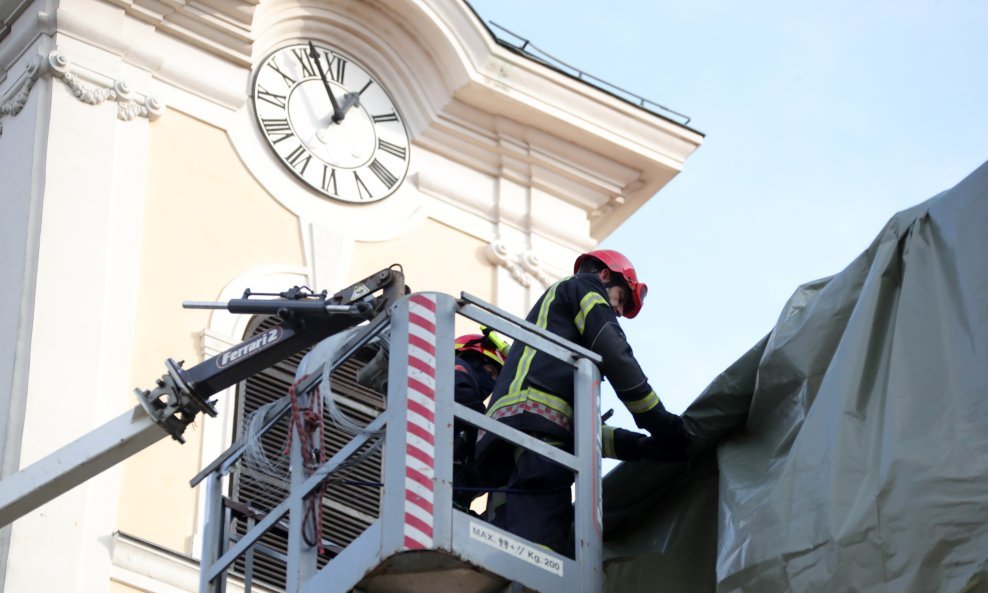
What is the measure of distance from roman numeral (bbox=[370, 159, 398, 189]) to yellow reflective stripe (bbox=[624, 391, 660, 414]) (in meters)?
7.82

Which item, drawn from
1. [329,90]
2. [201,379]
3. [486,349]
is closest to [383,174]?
[329,90]

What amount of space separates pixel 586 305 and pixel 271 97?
7.30m

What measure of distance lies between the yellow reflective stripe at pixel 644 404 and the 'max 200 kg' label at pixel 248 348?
1.93 metres

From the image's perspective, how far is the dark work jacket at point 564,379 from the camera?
1095cm

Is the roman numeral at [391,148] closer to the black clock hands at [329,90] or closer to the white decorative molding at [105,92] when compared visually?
the black clock hands at [329,90]

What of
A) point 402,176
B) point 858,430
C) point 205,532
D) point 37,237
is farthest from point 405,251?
point 858,430

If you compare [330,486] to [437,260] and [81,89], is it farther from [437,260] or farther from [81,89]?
[437,260]

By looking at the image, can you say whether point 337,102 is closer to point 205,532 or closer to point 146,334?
point 146,334

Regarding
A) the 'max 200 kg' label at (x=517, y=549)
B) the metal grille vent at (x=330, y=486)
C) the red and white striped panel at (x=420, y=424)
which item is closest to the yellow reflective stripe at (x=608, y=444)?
the 'max 200 kg' label at (x=517, y=549)

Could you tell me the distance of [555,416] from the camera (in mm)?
10945

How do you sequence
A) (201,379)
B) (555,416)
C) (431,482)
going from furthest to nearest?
(201,379) → (555,416) → (431,482)

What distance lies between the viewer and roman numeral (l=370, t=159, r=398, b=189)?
18656mm

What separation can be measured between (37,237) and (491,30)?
14.1 feet

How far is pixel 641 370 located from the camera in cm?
1114
